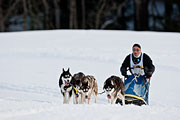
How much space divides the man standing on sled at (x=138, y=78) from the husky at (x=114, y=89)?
11 cm

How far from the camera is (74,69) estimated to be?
14312 mm

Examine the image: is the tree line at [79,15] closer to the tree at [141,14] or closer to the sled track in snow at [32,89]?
the tree at [141,14]

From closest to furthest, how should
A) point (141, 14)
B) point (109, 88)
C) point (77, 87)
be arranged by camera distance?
1. point (109, 88)
2. point (77, 87)
3. point (141, 14)

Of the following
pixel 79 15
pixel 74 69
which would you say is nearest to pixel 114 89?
pixel 74 69

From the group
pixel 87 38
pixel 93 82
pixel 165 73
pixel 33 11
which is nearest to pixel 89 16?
pixel 33 11

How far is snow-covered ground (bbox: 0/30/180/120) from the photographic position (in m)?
6.39

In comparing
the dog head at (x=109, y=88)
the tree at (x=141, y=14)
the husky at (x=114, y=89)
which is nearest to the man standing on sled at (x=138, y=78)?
the husky at (x=114, y=89)

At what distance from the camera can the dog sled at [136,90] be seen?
744 centimetres

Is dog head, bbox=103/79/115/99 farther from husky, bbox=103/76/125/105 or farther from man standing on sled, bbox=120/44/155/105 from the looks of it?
man standing on sled, bbox=120/44/155/105

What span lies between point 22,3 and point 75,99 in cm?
2712

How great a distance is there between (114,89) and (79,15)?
2607 cm

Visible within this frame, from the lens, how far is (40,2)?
1325 inches

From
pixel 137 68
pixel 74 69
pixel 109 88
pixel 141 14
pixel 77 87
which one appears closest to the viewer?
pixel 109 88

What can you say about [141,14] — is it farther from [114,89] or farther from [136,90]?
[114,89]
